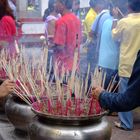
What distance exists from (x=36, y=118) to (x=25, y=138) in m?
1.03

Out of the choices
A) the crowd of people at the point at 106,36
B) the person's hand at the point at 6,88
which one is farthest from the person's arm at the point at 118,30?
the person's hand at the point at 6,88

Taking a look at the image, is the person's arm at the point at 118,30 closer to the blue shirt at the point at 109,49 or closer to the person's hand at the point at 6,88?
the blue shirt at the point at 109,49

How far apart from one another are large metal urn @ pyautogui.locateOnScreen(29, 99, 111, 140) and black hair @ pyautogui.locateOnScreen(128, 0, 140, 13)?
179cm

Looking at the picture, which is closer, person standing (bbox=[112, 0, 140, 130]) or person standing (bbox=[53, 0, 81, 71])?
person standing (bbox=[112, 0, 140, 130])

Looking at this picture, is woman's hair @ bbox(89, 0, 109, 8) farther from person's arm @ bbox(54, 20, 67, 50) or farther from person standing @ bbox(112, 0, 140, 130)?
person standing @ bbox(112, 0, 140, 130)

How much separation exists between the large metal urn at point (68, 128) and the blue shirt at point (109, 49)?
2.39 meters

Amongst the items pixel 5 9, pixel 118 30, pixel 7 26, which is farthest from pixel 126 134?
pixel 5 9

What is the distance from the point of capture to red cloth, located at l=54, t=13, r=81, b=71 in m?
5.22

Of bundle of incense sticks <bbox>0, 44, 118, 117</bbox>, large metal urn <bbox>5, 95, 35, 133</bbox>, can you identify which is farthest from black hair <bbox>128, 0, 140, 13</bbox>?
large metal urn <bbox>5, 95, 35, 133</bbox>

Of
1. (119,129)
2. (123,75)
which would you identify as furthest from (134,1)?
(119,129)

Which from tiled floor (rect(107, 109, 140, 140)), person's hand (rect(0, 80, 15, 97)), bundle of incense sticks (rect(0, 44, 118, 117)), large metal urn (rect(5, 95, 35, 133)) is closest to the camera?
bundle of incense sticks (rect(0, 44, 118, 117))

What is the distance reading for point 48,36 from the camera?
21.3ft

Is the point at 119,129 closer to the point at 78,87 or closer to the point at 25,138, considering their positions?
the point at 25,138

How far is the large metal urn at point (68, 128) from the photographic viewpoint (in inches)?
110
